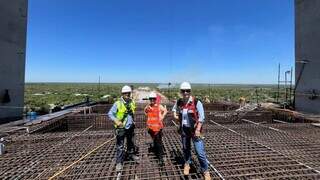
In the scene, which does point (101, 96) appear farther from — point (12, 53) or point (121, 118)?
point (121, 118)

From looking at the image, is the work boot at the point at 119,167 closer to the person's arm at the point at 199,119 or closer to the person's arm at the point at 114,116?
the person's arm at the point at 114,116

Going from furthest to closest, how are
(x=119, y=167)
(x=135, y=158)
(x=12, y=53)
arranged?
(x=12, y=53) → (x=135, y=158) → (x=119, y=167)

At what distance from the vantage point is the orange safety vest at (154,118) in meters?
4.20

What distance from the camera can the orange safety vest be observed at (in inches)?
165

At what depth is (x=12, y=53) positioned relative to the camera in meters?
10.0

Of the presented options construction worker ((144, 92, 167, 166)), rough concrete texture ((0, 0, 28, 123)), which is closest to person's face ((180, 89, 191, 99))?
construction worker ((144, 92, 167, 166))

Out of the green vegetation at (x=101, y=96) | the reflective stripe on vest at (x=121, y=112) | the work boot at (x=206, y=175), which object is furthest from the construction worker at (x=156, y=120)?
the green vegetation at (x=101, y=96)

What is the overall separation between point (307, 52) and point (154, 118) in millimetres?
8773

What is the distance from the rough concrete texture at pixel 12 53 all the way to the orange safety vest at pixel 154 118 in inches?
313

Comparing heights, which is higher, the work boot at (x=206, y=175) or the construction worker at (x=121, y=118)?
the construction worker at (x=121, y=118)

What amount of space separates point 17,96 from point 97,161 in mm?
8041

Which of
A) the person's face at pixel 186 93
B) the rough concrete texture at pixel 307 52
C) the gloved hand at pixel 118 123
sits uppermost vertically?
the rough concrete texture at pixel 307 52

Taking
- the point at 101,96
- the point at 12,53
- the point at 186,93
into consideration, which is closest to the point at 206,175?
the point at 186,93

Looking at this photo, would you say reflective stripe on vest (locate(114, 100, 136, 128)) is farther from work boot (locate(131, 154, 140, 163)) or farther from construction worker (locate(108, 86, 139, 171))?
work boot (locate(131, 154, 140, 163))
